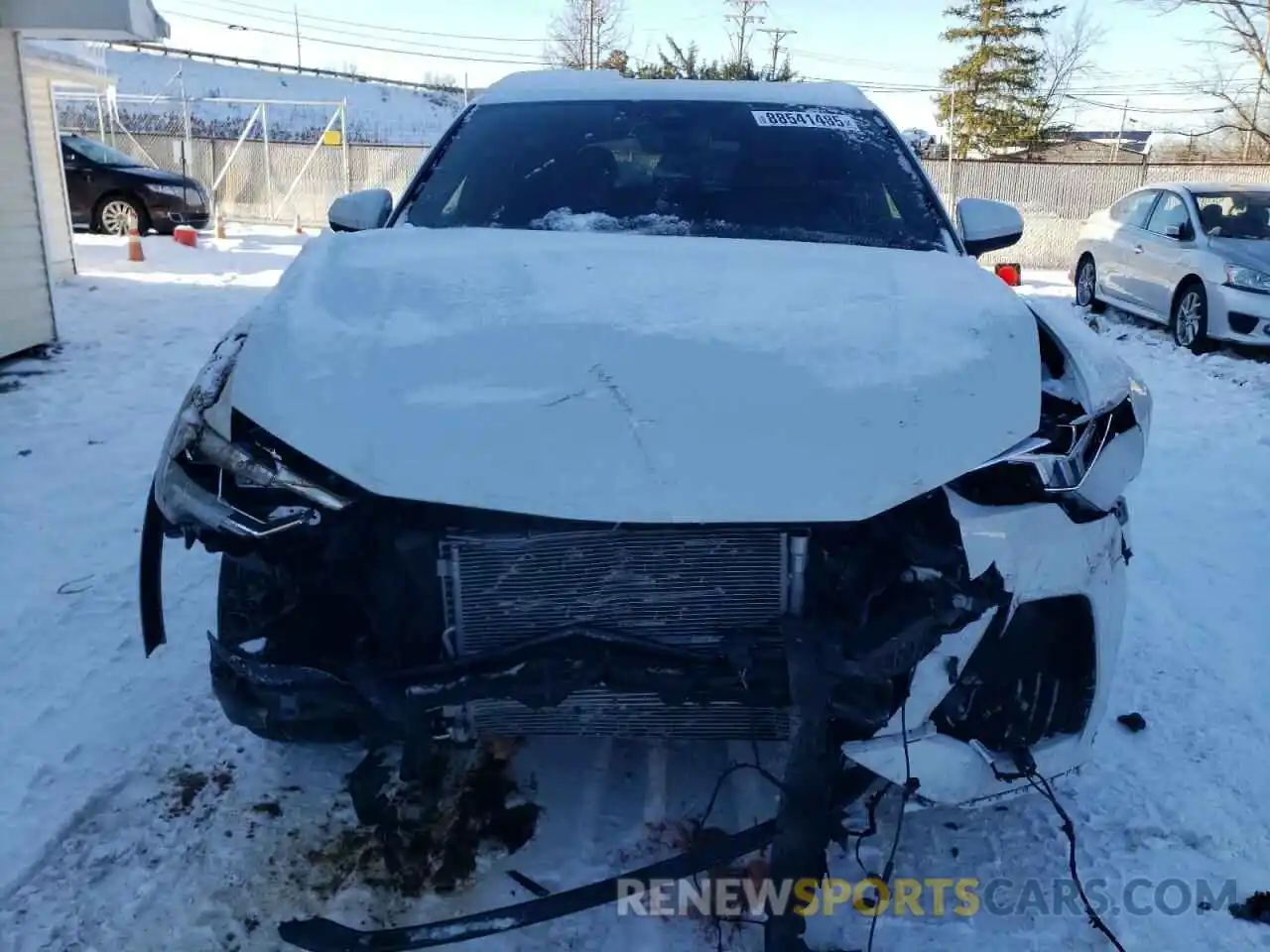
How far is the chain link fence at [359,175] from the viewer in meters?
19.7

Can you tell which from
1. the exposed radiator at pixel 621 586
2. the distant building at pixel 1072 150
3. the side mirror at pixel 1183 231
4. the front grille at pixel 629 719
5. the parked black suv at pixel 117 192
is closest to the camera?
the exposed radiator at pixel 621 586

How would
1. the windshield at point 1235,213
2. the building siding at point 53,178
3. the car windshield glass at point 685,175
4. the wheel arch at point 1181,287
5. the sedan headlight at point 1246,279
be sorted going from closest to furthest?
the car windshield glass at point 685,175 → the sedan headlight at point 1246,279 → the wheel arch at point 1181,287 → the windshield at point 1235,213 → the building siding at point 53,178

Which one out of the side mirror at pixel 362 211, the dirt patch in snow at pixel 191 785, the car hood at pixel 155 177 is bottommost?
the dirt patch in snow at pixel 191 785

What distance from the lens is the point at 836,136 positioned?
3.59 metres

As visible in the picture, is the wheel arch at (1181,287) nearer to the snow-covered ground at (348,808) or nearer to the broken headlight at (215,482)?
the snow-covered ground at (348,808)

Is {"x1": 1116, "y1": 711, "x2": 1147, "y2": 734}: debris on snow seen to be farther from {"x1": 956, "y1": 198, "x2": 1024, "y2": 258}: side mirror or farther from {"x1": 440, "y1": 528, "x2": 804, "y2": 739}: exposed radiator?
{"x1": 956, "y1": 198, "x2": 1024, "y2": 258}: side mirror

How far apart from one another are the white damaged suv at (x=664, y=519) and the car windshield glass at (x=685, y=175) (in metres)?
0.84

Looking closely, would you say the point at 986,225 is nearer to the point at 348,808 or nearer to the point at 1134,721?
the point at 1134,721

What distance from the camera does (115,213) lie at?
16.1 metres

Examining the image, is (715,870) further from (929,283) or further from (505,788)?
(929,283)

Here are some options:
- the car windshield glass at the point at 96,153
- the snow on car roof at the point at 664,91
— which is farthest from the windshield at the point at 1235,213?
the car windshield glass at the point at 96,153

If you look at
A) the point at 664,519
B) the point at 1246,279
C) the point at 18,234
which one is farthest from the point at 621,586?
the point at 1246,279

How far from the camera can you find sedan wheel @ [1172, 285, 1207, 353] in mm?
9125

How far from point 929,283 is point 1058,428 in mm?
620
